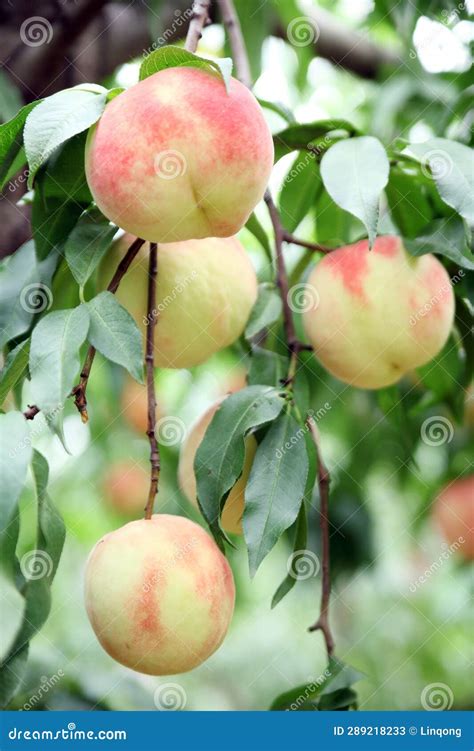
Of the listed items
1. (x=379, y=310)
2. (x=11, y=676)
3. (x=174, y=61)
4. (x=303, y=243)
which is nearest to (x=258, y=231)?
(x=303, y=243)

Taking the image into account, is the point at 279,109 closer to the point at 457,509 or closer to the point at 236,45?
the point at 236,45

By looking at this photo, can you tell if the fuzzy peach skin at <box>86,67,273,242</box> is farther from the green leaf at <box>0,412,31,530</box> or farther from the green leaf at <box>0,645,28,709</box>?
the green leaf at <box>0,645,28,709</box>

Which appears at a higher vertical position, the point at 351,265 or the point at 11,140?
the point at 11,140

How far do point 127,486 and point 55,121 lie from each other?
1151 mm

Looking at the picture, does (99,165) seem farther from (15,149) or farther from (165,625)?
(165,625)

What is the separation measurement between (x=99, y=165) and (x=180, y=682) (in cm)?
193

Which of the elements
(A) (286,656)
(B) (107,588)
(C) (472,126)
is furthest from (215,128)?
(A) (286,656)

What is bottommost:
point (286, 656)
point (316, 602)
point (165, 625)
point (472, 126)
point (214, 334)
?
point (286, 656)

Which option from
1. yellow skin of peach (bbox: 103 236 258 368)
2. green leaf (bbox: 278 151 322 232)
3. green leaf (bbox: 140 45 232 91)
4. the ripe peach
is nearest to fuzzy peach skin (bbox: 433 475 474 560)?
the ripe peach

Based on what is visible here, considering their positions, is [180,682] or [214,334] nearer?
[214,334]

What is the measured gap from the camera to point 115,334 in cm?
68

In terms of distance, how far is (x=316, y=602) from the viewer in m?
2.44

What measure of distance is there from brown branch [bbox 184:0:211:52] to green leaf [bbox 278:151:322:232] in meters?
0.21

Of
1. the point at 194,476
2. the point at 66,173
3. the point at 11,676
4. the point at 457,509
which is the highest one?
the point at 66,173
